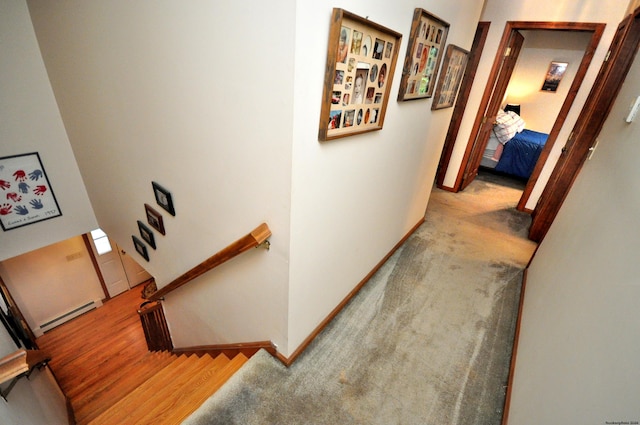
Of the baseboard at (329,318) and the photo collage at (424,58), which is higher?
the photo collage at (424,58)

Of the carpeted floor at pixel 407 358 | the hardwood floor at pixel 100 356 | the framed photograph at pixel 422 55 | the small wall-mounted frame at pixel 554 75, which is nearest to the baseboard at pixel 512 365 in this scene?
the carpeted floor at pixel 407 358

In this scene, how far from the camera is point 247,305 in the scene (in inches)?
67.9

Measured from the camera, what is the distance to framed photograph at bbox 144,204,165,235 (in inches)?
82.8

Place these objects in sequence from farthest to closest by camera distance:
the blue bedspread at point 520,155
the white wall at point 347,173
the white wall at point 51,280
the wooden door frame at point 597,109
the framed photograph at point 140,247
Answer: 1. the blue bedspread at point 520,155
2. the white wall at point 51,280
3. the framed photograph at point 140,247
4. the wooden door frame at point 597,109
5. the white wall at point 347,173

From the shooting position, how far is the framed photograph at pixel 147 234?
234 centimetres

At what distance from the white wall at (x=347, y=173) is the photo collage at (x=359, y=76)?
0.07 metres

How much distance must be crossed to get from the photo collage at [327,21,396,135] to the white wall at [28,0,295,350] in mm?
245

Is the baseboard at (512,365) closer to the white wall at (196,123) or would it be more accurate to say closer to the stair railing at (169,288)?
the white wall at (196,123)

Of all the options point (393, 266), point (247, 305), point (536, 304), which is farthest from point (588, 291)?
point (247, 305)

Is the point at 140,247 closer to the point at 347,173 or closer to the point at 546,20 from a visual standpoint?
the point at 347,173

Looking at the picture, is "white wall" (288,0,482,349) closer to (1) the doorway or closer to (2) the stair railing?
(2) the stair railing

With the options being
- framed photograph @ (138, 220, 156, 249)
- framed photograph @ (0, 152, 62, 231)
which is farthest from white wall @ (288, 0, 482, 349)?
framed photograph @ (0, 152, 62, 231)

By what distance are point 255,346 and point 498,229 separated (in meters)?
3.03

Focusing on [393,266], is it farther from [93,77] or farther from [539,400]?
[93,77]
